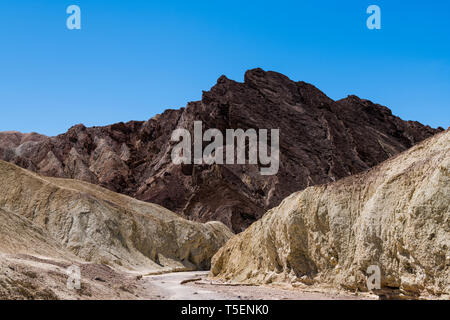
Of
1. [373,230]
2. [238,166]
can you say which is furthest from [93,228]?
[238,166]

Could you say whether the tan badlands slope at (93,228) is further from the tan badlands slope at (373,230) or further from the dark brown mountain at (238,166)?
the dark brown mountain at (238,166)

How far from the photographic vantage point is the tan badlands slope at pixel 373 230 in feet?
53.3

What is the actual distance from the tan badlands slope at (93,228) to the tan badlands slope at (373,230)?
1896 cm

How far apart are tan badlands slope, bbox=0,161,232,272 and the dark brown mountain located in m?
24.3

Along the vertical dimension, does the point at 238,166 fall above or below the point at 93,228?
above

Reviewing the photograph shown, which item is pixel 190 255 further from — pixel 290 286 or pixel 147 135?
pixel 147 135

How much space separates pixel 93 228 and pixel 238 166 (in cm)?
4676

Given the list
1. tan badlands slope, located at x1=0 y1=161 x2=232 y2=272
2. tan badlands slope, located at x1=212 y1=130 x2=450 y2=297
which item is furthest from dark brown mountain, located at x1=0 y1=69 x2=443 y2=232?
tan badlands slope, located at x1=212 y1=130 x2=450 y2=297

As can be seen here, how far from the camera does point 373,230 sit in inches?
769

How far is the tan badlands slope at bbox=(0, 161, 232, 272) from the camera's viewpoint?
46781mm

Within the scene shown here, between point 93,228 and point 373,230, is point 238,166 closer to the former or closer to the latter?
point 93,228

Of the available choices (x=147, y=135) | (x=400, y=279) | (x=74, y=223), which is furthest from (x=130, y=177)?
(x=400, y=279)

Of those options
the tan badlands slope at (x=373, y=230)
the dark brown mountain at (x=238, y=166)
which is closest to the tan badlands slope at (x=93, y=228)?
the tan badlands slope at (x=373, y=230)

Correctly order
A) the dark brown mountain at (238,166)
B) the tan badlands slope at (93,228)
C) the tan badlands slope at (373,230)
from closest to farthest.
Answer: the tan badlands slope at (373,230) < the tan badlands slope at (93,228) < the dark brown mountain at (238,166)
